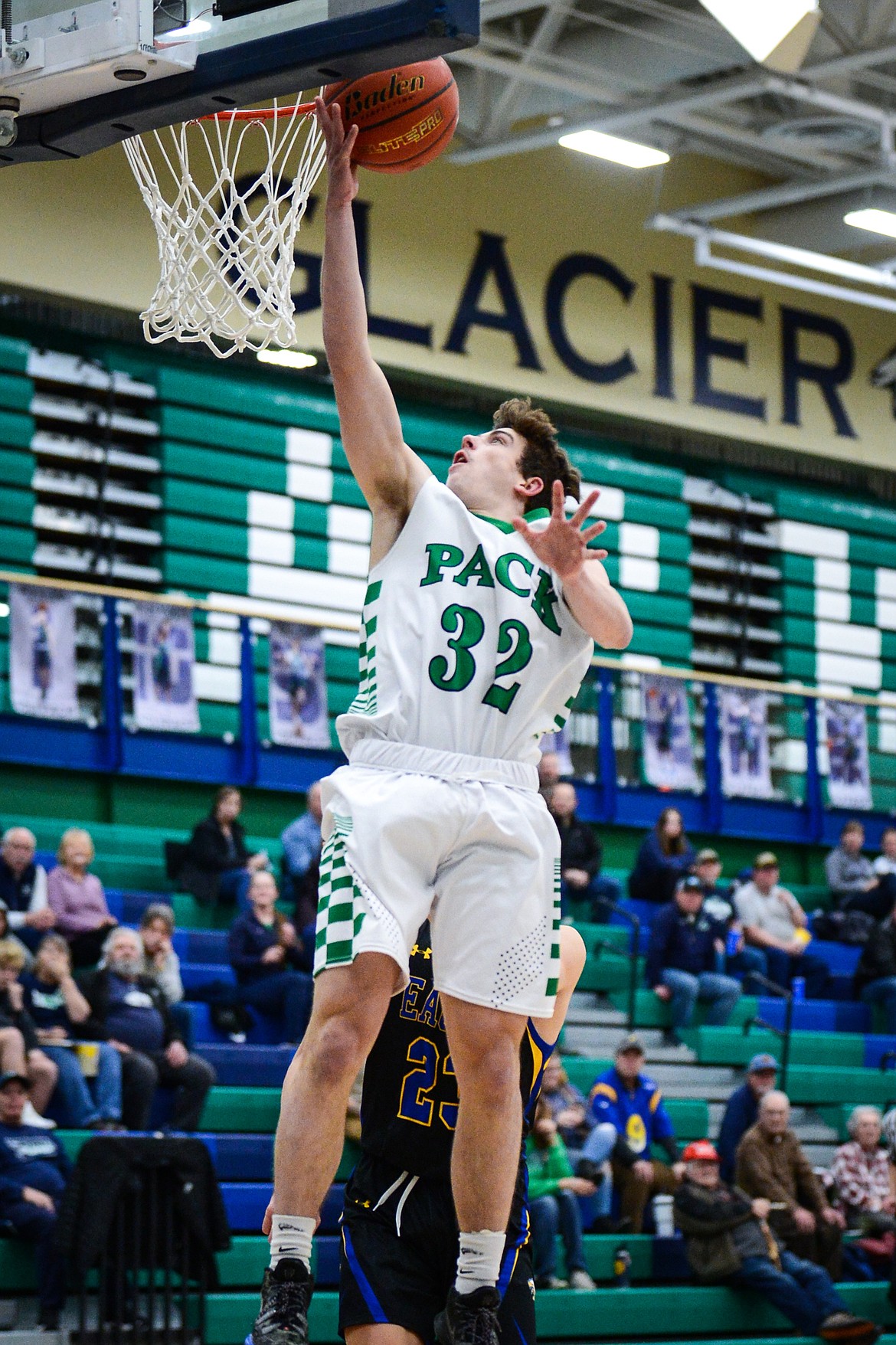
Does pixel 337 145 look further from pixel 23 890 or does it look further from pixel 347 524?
pixel 347 524

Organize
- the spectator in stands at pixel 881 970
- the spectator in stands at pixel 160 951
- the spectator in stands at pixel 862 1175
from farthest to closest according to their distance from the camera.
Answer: the spectator in stands at pixel 881 970
the spectator in stands at pixel 862 1175
the spectator in stands at pixel 160 951

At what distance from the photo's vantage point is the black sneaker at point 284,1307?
13.4 feet

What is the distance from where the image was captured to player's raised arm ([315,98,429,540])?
4672mm

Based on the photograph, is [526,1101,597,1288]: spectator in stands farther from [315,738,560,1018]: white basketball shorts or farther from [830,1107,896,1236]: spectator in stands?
[315,738,560,1018]: white basketball shorts

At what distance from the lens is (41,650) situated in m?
13.1

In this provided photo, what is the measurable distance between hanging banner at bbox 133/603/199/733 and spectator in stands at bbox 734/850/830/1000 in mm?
4432

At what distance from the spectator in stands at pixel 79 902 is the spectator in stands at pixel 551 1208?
2689 mm

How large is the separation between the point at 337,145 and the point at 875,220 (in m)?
12.4

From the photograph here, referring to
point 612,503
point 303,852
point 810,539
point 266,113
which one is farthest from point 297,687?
point 266,113

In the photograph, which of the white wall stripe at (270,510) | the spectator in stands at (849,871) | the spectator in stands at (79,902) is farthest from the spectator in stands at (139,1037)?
the spectator in stands at (849,871)

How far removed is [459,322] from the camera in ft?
56.5

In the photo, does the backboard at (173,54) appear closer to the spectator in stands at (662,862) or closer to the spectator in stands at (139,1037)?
the spectator in stands at (139,1037)

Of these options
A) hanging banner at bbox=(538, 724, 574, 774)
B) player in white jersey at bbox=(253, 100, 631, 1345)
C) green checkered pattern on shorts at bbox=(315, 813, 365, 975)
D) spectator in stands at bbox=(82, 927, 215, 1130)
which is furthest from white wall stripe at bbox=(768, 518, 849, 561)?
green checkered pattern on shorts at bbox=(315, 813, 365, 975)

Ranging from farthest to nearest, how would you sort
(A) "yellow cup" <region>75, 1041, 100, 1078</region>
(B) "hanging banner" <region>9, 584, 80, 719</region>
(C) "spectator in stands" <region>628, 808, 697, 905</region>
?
(C) "spectator in stands" <region>628, 808, 697, 905</region>, (B) "hanging banner" <region>9, 584, 80, 719</region>, (A) "yellow cup" <region>75, 1041, 100, 1078</region>
